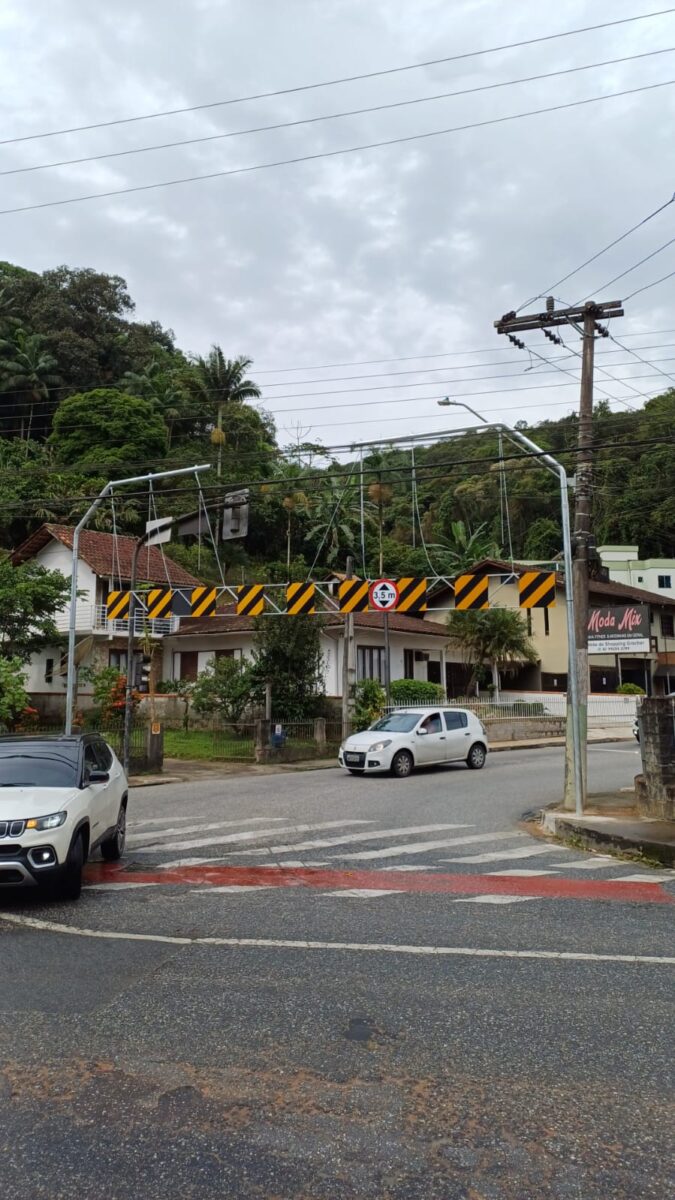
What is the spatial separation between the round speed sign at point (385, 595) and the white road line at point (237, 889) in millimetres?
14938

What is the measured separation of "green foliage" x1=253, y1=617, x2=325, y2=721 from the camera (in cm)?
2880

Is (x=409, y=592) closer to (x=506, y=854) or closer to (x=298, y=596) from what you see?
(x=298, y=596)

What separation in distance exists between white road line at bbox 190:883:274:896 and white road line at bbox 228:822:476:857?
6.14 feet

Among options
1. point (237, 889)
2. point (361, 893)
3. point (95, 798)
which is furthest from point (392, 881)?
point (95, 798)

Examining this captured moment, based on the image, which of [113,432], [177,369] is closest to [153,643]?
[113,432]

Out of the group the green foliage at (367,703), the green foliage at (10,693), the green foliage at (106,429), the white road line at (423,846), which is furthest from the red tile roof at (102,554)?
the white road line at (423,846)

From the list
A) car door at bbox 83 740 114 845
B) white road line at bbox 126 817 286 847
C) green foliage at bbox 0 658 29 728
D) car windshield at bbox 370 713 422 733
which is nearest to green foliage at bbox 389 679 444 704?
car windshield at bbox 370 713 422 733

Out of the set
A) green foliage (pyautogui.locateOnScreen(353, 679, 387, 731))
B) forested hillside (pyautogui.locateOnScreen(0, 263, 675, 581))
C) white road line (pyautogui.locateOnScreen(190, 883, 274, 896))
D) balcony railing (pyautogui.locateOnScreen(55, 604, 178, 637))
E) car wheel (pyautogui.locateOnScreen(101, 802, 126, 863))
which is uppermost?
forested hillside (pyautogui.locateOnScreen(0, 263, 675, 581))

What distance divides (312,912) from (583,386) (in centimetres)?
1203

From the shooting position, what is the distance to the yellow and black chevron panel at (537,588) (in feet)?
66.8

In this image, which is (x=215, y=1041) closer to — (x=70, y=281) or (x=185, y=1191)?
(x=185, y=1191)

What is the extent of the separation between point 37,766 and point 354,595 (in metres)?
16.0

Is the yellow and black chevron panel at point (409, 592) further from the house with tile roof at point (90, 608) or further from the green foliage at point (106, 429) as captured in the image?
the green foliage at point (106, 429)

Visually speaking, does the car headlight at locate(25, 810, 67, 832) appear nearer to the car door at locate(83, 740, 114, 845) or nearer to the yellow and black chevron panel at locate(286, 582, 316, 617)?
the car door at locate(83, 740, 114, 845)
